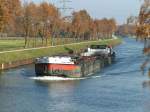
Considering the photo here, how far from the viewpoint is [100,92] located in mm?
43125

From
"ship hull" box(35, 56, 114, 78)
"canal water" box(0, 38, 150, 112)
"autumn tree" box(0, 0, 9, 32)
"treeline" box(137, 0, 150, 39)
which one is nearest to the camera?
"treeline" box(137, 0, 150, 39)

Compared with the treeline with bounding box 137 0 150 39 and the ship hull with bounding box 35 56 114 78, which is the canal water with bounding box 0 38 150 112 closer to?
the ship hull with bounding box 35 56 114 78

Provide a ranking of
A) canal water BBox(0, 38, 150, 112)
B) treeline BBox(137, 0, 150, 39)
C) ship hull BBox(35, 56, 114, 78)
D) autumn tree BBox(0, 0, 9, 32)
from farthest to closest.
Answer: autumn tree BBox(0, 0, 9, 32)
ship hull BBox(35, 56, 114, 78)
canal water BBox(0, 38, 150, 112)
treeline BBox(137, 0, 150, 39)

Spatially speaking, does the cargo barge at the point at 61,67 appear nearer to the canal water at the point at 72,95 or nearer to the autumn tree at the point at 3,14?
the canal water at the point at 72,95

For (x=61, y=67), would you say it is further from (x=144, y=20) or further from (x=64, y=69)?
(x=144, y=20)

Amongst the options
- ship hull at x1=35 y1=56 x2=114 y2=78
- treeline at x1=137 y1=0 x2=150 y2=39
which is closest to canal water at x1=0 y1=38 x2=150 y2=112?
ship hull at x1=35 y1=56 x2=114 y2=78

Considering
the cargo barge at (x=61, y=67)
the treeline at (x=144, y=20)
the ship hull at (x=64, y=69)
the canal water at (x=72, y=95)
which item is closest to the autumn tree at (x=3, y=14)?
the cargo barge at (x=61, y=67)

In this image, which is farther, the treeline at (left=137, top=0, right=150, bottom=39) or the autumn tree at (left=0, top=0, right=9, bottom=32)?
A: the autumn tree at (left=0, top=0, right=9, bottom=32)

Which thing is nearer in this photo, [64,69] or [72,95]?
[72,95]

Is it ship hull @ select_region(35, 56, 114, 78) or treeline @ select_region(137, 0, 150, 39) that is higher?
treeline @ select_region(137, 0, 150, 39)

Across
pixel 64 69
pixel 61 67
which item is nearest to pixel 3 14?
pixel 61 67

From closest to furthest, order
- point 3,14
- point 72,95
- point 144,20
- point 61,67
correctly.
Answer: point 144,20 → point 72,95 → point 61,67 → point 3,14

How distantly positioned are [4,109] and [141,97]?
1291cm

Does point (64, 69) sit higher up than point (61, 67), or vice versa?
point (61, 67)
